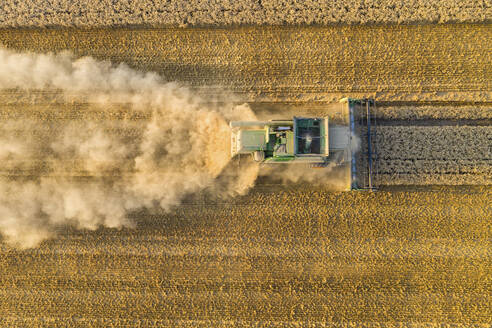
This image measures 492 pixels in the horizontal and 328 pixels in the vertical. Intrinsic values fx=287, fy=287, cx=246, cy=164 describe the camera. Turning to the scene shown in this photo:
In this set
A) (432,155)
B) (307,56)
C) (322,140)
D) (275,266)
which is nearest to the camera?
(322,140)

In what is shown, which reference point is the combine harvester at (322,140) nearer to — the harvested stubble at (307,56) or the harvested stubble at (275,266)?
the harvested stubble at (307,56)

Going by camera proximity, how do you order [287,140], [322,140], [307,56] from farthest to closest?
[307,56] → [322,140] → [287,140]

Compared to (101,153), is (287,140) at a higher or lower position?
higher

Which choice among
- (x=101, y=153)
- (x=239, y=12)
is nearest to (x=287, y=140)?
(x=239, y=12)

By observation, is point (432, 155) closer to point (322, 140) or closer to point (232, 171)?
point (322, 140)

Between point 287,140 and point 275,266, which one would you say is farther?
point 275,266

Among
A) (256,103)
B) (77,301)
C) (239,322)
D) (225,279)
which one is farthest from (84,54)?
(239,322)

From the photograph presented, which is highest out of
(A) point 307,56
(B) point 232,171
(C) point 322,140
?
(A) point 307,56

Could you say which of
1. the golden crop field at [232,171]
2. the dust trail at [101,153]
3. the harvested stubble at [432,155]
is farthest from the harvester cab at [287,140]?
the harvested stubble at [432,155]
